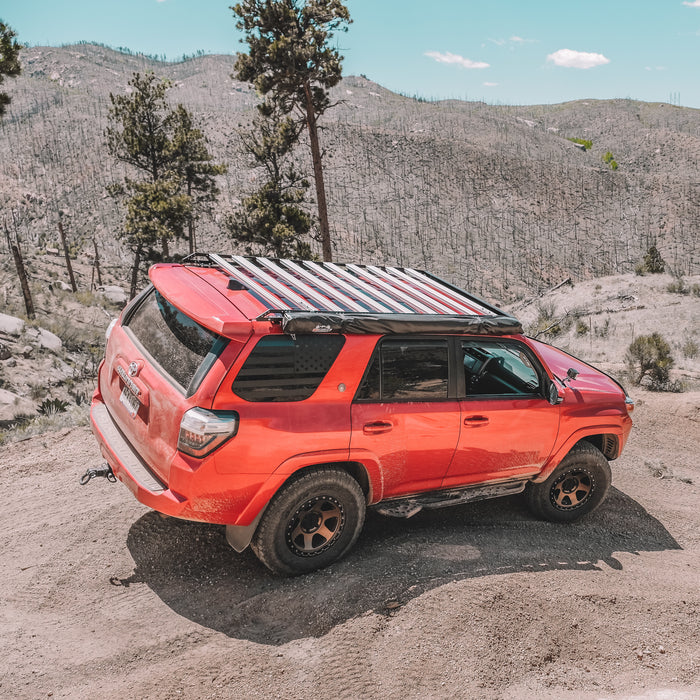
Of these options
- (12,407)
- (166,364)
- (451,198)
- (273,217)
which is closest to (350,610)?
(166,364)

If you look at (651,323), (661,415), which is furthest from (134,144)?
(661,415)

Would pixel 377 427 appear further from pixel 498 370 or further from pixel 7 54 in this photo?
pixel 7 54

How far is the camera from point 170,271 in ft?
14.5

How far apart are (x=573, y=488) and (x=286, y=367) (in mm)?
3383

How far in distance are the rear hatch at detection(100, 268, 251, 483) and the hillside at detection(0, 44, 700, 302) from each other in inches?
1511

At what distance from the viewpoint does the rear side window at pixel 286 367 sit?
11.7 ft

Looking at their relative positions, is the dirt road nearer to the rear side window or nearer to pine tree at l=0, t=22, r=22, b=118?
the rear side window

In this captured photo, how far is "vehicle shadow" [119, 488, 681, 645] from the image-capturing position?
3742mm

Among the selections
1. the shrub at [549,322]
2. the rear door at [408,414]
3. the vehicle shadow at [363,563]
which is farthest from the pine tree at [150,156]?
the rear door at [408,414]

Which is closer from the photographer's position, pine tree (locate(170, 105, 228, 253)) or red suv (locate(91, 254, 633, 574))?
red suv (locate(91, 254, 633, 574))

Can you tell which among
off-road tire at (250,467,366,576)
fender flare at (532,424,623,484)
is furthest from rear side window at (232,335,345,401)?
fender flare at (532,424,623,484)

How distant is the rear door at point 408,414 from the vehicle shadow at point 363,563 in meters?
0.59

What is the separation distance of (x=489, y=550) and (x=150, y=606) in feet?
8.75

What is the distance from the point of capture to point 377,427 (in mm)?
4059
